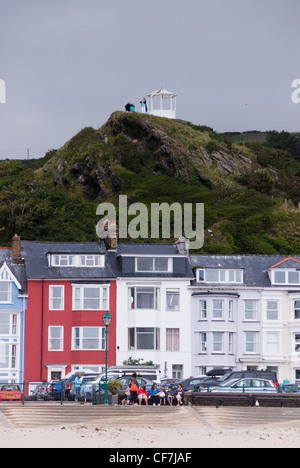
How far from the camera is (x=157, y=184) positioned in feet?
375

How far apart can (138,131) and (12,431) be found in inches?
2877

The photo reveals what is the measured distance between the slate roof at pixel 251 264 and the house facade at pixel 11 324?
12610 millimetres

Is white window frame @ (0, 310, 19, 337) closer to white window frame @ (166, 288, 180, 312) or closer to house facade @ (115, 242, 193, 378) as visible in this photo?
house facade @ (115, 242, 193, 378)

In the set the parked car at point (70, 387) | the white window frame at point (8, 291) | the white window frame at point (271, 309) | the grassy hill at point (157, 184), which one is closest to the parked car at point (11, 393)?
the parked car at point (70, 387)

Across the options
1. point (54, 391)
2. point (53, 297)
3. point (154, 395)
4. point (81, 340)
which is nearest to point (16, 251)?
point (53, 297)

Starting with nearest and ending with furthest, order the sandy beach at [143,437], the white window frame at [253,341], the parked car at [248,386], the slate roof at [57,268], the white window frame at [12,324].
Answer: the sandy beach at [143,437]
the parked car at [248,386]
the white window frame at [12,324]
the slate roof at [57,268]
the white window frame at [253,341]

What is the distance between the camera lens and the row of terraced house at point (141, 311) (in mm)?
79250

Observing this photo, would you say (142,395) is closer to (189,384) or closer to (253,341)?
(189,384)

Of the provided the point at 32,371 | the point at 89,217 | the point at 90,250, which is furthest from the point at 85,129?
the point at 32,371

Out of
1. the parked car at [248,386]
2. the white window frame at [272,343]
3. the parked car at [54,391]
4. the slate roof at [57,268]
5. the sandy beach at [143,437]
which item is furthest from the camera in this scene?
the white window frame at [272,343]

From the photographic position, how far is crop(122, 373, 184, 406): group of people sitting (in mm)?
55875

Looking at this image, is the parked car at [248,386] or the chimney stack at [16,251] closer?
the parked car at [248,386]

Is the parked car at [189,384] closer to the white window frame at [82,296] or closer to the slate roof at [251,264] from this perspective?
the white window frame at [82,296]

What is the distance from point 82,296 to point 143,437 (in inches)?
1337
